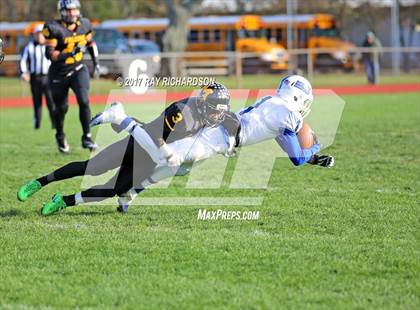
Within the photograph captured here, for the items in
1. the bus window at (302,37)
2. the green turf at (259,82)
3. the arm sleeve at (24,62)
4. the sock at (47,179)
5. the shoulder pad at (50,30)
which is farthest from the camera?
the bus window at (302,37)

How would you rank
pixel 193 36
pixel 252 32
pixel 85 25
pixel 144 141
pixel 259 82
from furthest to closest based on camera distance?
pixel 193 36 → pixel 252 32 → pixel 259 82 → pixel 85 25 → pixel 144 141

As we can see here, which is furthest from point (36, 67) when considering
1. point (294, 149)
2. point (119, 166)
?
point (294, 149)

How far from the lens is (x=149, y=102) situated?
20.5 meters

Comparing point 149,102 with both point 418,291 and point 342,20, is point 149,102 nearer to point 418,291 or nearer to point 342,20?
point 418,291

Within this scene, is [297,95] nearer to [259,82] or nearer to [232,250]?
[232,250]

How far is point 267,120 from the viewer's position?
251 inches

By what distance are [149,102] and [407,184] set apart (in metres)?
13.1

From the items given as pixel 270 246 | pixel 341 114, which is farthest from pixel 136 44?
pixel 270 246

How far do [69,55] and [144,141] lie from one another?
446 centimetres

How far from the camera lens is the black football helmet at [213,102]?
6.09m

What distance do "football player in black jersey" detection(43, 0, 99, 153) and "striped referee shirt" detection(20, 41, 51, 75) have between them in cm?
309

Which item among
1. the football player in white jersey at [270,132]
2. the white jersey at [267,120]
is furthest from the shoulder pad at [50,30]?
the white jersey at [267,120]

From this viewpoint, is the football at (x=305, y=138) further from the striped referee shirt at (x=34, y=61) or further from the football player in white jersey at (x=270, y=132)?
the striped referee shirt at (x=34, y=61)

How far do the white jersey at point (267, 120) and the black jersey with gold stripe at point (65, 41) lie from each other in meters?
4.24
